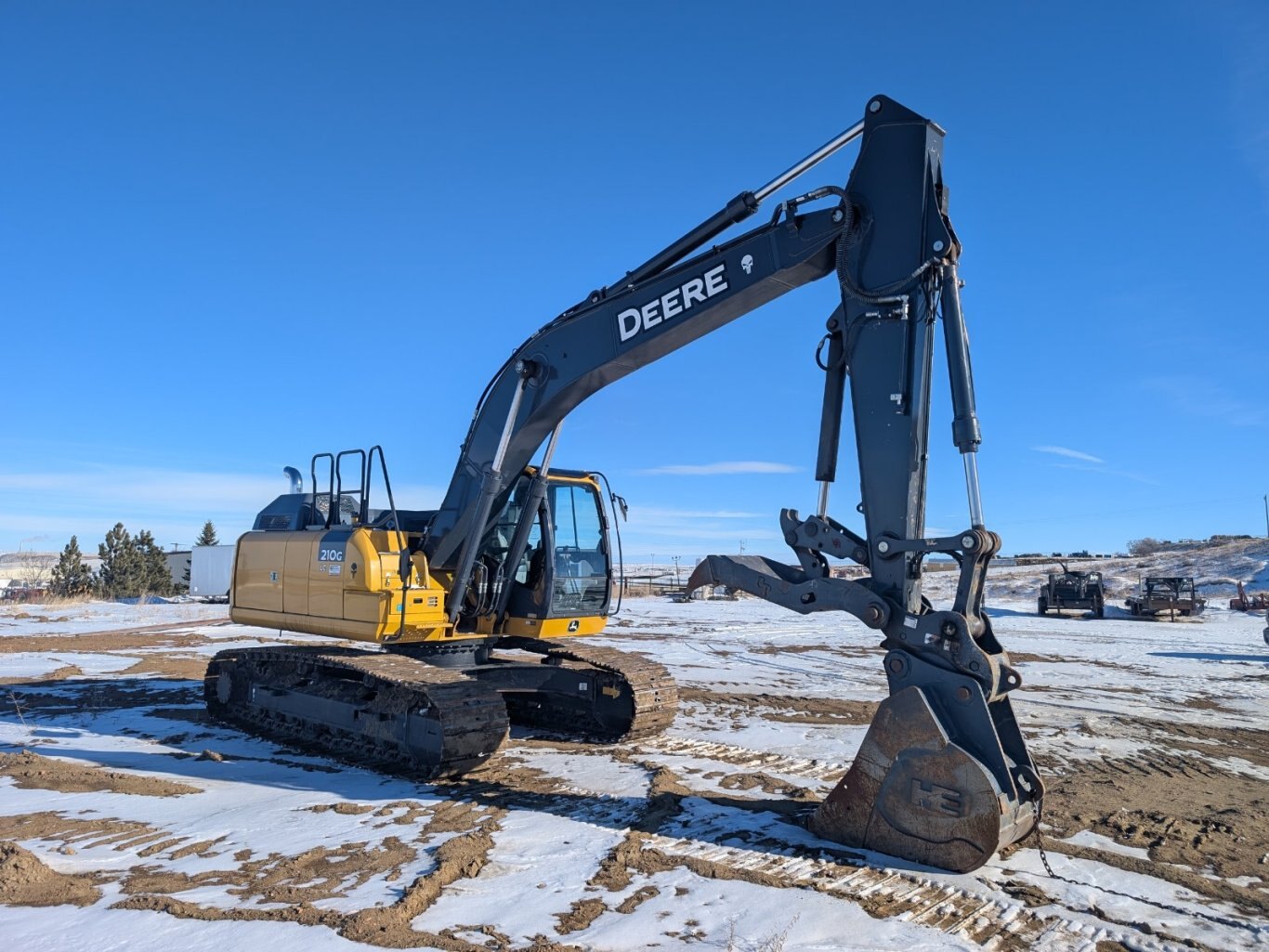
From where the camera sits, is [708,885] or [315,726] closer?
[708,885]

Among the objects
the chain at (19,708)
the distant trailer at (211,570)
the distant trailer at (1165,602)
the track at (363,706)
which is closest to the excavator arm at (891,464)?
the track at (363,706)

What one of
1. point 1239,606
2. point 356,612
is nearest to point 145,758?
point 356,612

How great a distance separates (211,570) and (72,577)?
22.4 ft

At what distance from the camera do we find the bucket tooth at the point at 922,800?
5.02 metres

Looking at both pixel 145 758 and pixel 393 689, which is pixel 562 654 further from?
pixel 145 758

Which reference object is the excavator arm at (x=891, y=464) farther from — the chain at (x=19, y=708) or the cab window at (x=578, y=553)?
the chain at (x=19, y=708)

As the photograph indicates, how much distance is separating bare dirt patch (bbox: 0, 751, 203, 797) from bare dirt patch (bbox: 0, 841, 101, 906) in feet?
6.31

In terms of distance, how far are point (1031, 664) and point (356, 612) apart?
41.7ft

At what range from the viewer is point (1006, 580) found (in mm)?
45625

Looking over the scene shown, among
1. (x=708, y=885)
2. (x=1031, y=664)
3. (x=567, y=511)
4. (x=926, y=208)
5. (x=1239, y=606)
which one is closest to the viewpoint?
(x=708, y=885)

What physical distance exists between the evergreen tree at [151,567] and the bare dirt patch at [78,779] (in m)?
38.6

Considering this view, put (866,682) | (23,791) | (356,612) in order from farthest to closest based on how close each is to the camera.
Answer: (866,682) < (356,612) < (23,791)

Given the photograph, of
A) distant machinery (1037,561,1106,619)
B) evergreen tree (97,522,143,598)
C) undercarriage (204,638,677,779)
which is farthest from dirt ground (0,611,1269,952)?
evergreen tree (97,522,143,598)

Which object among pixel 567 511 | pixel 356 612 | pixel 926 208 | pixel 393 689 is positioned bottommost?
pixel 393 689
